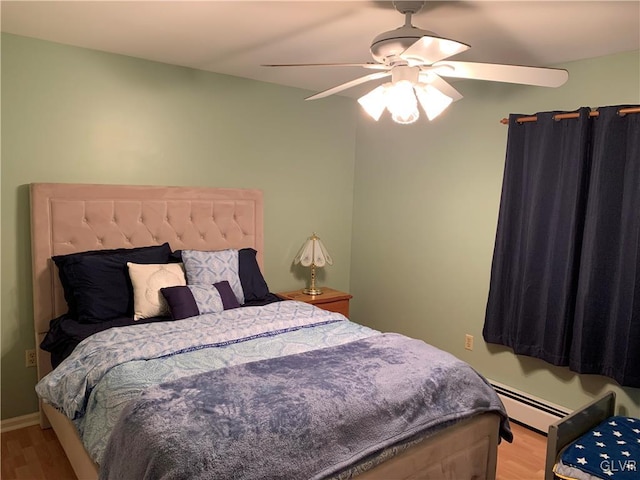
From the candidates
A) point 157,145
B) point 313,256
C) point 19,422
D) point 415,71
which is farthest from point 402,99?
point 19,422

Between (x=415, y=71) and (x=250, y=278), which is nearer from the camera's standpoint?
(x=415, y=71)

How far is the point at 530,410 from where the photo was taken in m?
3.15

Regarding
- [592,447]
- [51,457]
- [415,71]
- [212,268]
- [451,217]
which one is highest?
[415,71]

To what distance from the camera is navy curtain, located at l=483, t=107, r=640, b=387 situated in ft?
8.59

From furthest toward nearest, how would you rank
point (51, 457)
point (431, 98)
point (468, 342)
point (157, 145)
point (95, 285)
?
1. point (468, 342)
2. point (157, 145)
3. point (95, 285)
4. point (51, 457)
5. point (431, 98)

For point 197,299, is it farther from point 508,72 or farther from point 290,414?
point 508,72

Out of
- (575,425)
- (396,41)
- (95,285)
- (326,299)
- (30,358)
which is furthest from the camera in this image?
(326,299)

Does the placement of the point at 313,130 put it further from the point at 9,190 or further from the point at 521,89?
the point at 9,190

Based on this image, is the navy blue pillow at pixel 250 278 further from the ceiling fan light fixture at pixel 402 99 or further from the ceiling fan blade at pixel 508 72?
the ceiling fan blade at pixel 508 72

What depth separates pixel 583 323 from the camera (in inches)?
109

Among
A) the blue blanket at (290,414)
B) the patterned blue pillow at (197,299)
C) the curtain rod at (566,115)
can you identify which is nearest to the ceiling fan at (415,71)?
the curtain rod at (566,115)

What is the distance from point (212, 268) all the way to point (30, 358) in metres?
1.23

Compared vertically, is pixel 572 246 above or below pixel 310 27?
below

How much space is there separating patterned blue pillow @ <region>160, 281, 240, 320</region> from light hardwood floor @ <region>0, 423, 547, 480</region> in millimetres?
989
